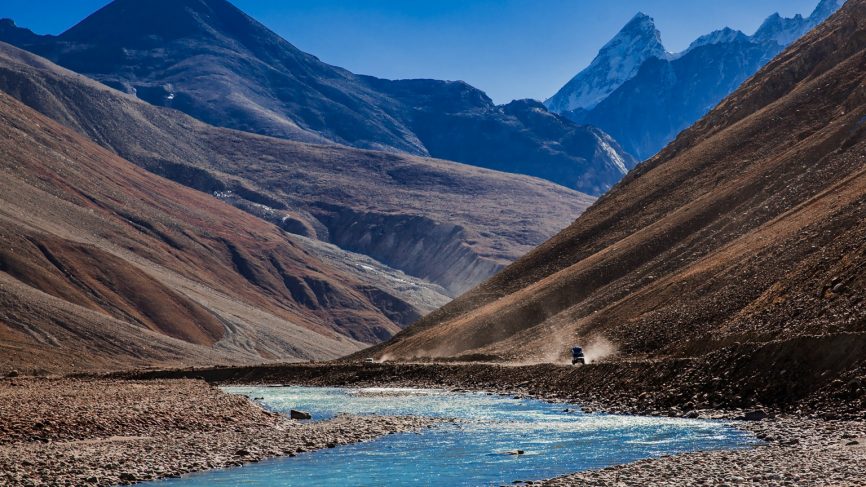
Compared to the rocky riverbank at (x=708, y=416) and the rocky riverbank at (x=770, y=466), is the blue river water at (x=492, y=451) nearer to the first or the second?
the rocky riverbank at (x=708, y=416)

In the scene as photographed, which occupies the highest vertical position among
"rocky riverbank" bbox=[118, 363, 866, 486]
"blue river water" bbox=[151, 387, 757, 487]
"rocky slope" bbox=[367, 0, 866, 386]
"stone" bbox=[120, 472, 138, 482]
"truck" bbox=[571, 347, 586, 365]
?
"rocky slope" bbox=[367, 0, 866, 386]

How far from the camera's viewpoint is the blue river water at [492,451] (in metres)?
36.5

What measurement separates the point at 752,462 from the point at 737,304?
1748 inches

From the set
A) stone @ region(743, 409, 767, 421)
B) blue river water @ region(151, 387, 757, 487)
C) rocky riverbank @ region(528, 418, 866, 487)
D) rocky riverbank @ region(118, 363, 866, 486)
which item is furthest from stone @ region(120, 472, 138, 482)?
stone @ region(743, 409, 767, 421)

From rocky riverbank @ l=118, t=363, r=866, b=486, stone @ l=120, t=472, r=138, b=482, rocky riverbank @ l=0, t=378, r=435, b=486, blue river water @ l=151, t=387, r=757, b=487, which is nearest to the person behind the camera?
rocky riverbank @ l=118, t=363, r=866, b=486

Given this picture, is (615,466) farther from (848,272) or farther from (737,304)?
(737,304)

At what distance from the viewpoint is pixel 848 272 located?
189 ft

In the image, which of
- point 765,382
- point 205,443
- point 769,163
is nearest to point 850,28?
point 769,163

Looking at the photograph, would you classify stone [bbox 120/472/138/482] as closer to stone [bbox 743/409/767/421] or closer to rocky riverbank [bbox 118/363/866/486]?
rocky riverbank [bbox 118/363/866/486]

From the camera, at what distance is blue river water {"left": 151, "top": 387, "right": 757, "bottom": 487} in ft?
120

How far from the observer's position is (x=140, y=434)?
47188 mm

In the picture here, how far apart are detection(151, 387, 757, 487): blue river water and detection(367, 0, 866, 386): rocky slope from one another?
23.9 ft

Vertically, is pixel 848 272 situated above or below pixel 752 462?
above

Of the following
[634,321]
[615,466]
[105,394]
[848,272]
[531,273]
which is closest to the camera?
[615,466]
